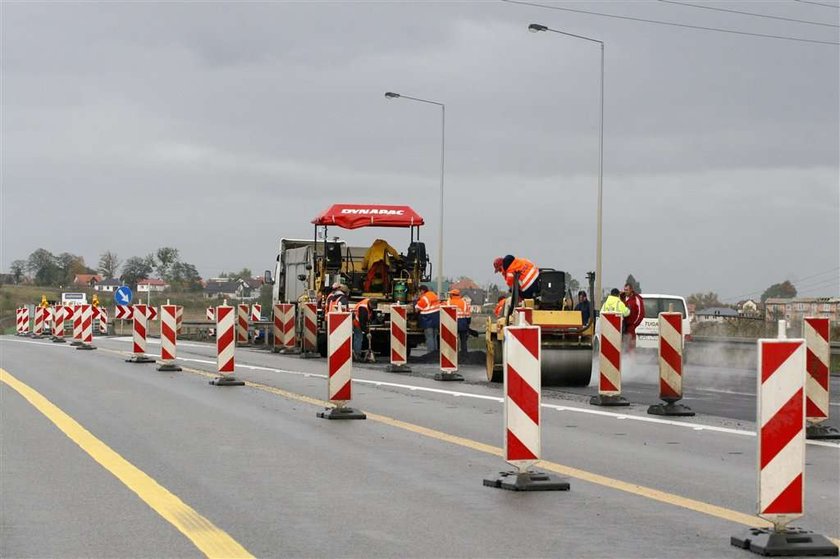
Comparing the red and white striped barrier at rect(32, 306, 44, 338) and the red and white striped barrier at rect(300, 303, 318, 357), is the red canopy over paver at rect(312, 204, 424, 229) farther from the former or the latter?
the red and white striped barrier at rect(32, 306, 44, 338)

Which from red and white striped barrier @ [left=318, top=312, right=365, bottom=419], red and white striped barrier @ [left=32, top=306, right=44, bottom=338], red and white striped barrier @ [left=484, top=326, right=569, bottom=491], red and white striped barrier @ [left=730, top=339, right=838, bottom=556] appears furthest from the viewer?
red and white striped barrier @ [left=32, top=306, right=44, bottom=338]

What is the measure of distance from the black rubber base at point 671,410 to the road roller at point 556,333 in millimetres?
3909

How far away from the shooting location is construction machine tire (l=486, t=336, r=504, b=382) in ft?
66.3

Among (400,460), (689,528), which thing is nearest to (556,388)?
(400,460)

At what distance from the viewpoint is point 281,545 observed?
690 centimetres

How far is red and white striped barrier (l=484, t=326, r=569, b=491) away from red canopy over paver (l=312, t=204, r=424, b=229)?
20431 mm

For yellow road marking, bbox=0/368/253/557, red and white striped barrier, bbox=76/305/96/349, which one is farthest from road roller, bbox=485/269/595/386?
red and white striped barrier, bbox=76/305/96/349

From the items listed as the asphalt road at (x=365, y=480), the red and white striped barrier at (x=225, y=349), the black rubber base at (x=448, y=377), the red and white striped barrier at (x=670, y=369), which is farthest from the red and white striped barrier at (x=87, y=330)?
the red and white striped barrier at (x=670, y=369)

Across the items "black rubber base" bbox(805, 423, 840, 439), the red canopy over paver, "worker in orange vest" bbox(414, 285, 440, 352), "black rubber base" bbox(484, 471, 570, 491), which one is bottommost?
"black rubber base" bbox(484, 471, 570, 491)

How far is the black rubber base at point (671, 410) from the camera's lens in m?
14.9

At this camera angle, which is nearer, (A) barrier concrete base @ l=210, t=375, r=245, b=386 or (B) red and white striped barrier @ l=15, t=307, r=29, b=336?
(A) barrier concrete base @ l=210, t=375, r=245, b=386

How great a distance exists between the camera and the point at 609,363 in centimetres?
1603

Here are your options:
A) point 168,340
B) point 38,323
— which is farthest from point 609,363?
point 38,323

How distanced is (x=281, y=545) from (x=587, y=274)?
1371 centimetres
